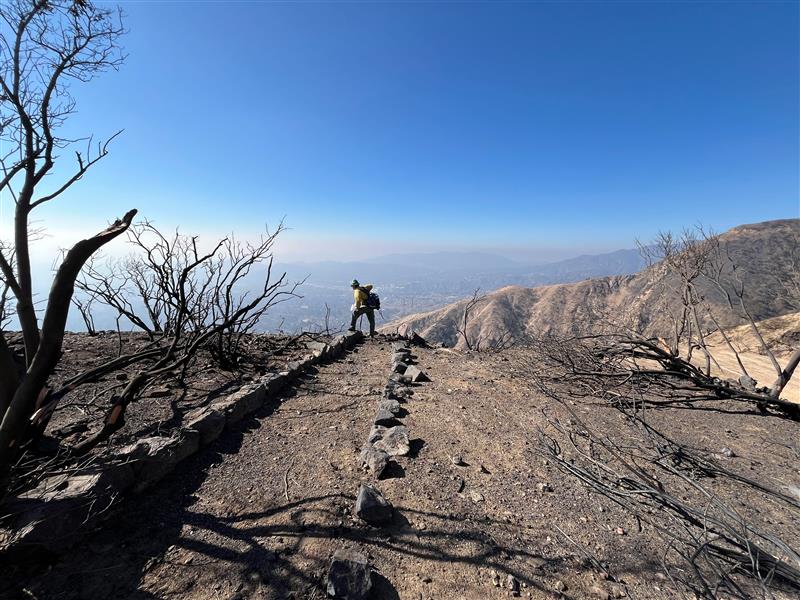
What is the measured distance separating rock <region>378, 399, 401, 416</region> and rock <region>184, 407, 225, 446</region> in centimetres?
235

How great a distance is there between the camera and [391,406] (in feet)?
18.2

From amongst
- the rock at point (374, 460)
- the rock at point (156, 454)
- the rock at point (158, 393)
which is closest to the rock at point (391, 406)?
the rock at point (374, 460)

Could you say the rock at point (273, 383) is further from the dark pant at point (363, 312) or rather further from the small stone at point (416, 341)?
the dark pant at point (363, 312)

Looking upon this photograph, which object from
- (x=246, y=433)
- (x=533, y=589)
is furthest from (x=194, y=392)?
→ (x=533, y=589)

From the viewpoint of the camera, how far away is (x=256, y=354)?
8547mm

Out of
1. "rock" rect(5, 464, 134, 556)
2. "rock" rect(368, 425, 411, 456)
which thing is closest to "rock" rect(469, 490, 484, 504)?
"rock" rect(368, 425, 411, 456)

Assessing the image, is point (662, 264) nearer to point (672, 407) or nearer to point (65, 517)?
point (672, 407)

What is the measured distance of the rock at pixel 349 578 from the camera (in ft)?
7.46

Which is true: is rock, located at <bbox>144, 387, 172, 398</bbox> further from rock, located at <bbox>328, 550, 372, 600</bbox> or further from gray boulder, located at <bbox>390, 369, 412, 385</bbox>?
rock, located at <bbox>328, 550, 372, 600</bbox>

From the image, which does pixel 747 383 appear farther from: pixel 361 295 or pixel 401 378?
pixel 361 295

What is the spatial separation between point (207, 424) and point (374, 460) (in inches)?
90.6

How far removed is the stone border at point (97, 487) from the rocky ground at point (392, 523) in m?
0.14

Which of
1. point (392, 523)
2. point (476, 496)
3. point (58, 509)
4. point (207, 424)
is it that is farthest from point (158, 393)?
point (476, 496)

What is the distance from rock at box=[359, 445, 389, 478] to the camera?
381 cm
